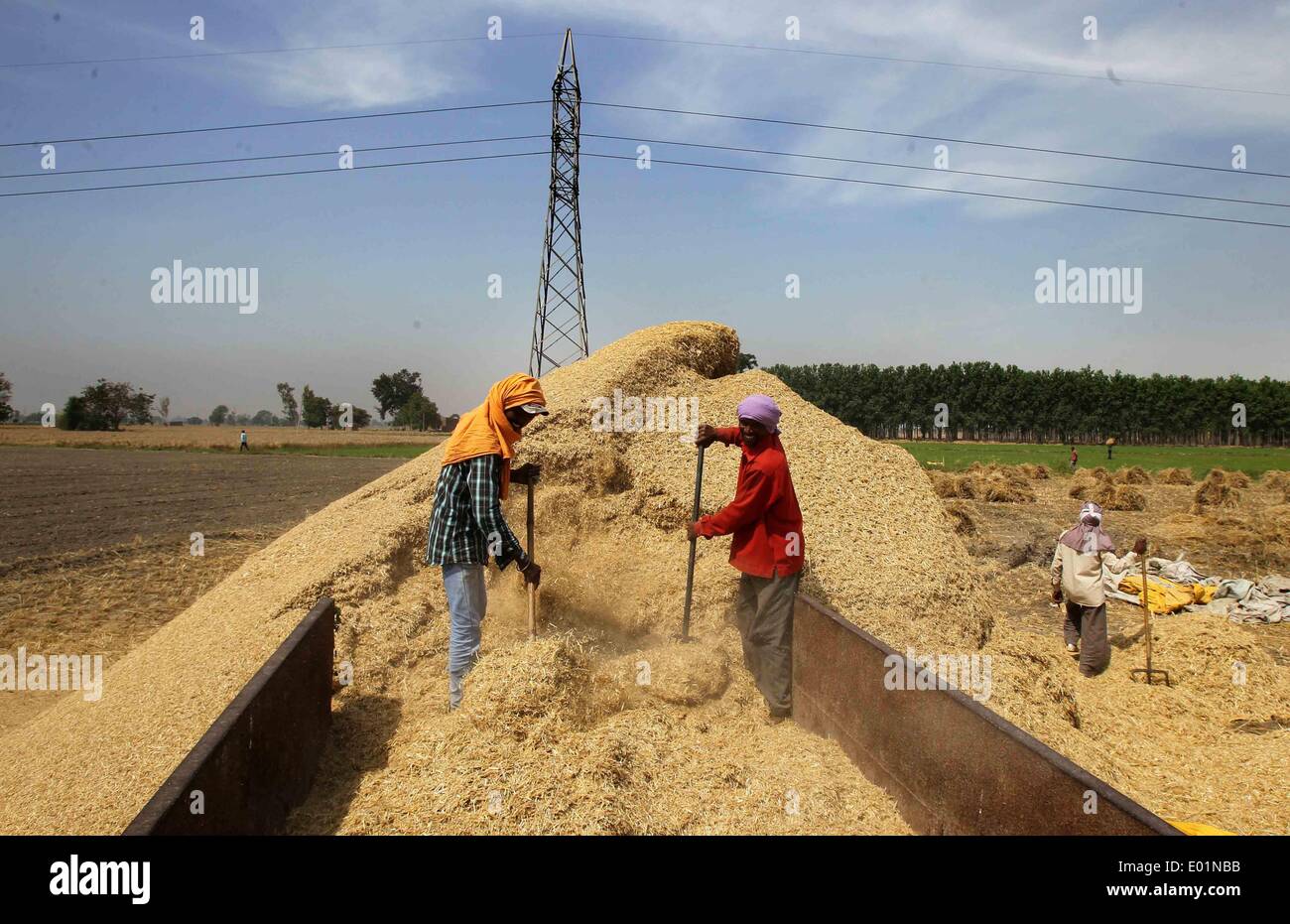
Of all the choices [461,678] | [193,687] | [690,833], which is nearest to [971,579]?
[690,833]

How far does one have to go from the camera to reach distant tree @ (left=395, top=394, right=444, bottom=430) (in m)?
92.1

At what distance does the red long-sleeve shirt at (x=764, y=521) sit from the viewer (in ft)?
14.0

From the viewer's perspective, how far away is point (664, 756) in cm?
366

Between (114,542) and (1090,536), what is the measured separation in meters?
14.1

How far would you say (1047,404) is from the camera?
232 ft

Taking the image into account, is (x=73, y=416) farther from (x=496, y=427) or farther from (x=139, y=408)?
(x=496, y=427)

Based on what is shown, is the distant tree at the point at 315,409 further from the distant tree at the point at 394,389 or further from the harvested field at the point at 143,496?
the harvested field at the point at 143,496

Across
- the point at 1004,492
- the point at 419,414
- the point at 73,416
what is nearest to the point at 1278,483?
the point at 1004,492

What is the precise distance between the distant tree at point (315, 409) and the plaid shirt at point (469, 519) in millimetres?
95910

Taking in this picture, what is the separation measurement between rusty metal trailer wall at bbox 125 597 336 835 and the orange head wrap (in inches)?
42.7

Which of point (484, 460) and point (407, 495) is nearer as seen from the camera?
point (484, 460)

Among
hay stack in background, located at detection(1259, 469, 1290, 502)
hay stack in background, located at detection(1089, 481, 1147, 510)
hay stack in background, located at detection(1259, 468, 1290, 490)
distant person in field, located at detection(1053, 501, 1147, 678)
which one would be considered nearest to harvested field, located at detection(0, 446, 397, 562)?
distant person in field, located at detection(1053, 501, 1147, 678)

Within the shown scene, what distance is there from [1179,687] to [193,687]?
276 inches
